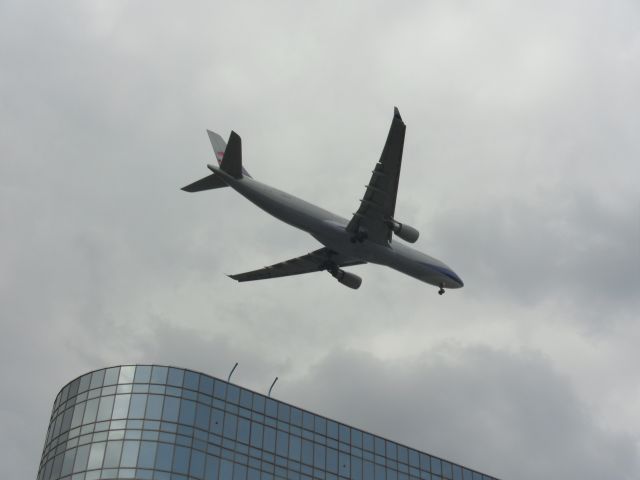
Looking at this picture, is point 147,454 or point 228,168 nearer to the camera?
point 228,168

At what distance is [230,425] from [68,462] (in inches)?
454

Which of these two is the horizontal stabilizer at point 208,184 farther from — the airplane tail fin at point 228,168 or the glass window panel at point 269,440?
the glass window panel at point 269,440

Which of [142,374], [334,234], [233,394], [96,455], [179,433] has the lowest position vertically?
[96,455]

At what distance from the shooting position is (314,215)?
184 feet

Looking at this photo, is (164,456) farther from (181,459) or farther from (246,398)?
(246,398)

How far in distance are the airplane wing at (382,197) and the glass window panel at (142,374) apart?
60.6 ft

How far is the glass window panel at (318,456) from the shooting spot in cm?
6844

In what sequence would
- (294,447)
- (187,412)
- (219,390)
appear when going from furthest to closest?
(294,447)
(219,390)
(187,412)

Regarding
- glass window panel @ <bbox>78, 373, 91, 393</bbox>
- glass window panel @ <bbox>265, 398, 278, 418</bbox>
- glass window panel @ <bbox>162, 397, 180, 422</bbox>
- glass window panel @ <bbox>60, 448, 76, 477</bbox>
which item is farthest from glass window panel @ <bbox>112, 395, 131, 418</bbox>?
glass window panel @ <bbox>265, 398, 278, 418</bbox>

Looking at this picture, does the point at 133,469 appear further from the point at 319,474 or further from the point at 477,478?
the point at 477,478

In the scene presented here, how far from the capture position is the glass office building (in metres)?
58.9

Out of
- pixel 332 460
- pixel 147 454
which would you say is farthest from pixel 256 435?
pixel 147 454

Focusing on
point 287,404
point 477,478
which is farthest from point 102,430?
point 477,478

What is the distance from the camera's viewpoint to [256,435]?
65.5 m
